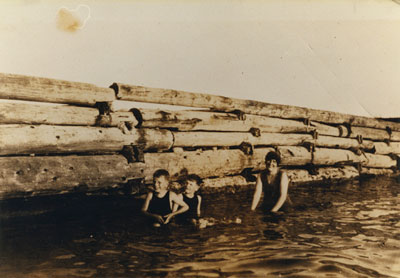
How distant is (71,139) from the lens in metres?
5.52

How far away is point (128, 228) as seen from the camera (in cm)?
488

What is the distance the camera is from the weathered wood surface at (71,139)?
4938mm

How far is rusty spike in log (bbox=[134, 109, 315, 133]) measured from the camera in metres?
6.73

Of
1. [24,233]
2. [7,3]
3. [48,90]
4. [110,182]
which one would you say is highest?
[7,3]

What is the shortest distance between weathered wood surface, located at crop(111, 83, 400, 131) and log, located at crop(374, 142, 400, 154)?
3.06 ft

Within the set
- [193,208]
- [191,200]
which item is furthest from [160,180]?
[193,208]

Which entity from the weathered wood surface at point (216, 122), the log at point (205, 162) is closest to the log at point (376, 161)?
the weathered wood surface at point (216, 122)

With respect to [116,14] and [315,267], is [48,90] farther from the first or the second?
[315,267]

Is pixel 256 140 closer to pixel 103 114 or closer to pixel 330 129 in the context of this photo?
pixel 330 129

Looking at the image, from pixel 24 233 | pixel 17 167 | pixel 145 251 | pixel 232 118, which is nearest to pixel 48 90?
pixel 17 167

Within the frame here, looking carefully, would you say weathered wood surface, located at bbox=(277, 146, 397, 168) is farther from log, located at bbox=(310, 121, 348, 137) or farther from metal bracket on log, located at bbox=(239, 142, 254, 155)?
metal bracket on log, located at bbox=(239, 142, 254, 155)

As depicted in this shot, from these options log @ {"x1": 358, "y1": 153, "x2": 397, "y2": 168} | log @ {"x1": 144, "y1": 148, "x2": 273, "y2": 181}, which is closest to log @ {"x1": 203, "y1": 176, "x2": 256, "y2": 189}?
log @ {"x1": 144, "y1": 148, "x2": 273, "y2": 181}

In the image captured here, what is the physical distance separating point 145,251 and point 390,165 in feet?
41.7

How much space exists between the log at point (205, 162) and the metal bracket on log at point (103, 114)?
102cm
